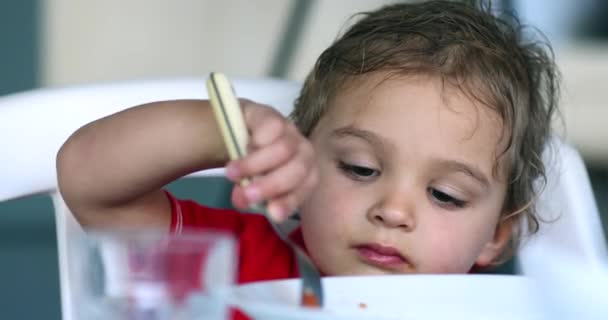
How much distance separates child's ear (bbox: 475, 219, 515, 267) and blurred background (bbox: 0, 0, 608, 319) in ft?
1.75

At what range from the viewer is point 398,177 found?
786 millimetres

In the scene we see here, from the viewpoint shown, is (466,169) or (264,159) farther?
(466,169)

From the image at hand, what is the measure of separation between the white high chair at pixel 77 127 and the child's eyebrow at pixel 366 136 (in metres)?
0.12

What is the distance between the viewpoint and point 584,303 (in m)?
0.83

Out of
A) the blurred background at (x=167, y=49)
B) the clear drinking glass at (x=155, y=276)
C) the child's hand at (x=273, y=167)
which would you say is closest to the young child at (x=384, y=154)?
the child's hand at (x=273, y=167)

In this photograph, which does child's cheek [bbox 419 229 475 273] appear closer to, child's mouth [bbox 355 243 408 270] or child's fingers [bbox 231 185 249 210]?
child's mouth [bbox 355 243 408 270]

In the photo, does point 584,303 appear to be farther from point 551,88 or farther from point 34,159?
point 34,159

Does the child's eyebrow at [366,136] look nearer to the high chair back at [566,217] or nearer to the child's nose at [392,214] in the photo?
the child's nose at [392,214]

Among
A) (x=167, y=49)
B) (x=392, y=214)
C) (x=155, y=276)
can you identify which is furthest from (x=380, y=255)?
(x=167, y=49)

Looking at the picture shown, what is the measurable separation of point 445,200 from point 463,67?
0.12 m

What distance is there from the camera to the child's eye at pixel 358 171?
2.62ft

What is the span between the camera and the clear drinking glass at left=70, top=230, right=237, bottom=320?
1.32 feet

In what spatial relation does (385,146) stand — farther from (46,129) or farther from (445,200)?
(46,129)

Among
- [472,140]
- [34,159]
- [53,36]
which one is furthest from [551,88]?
[53,36]
